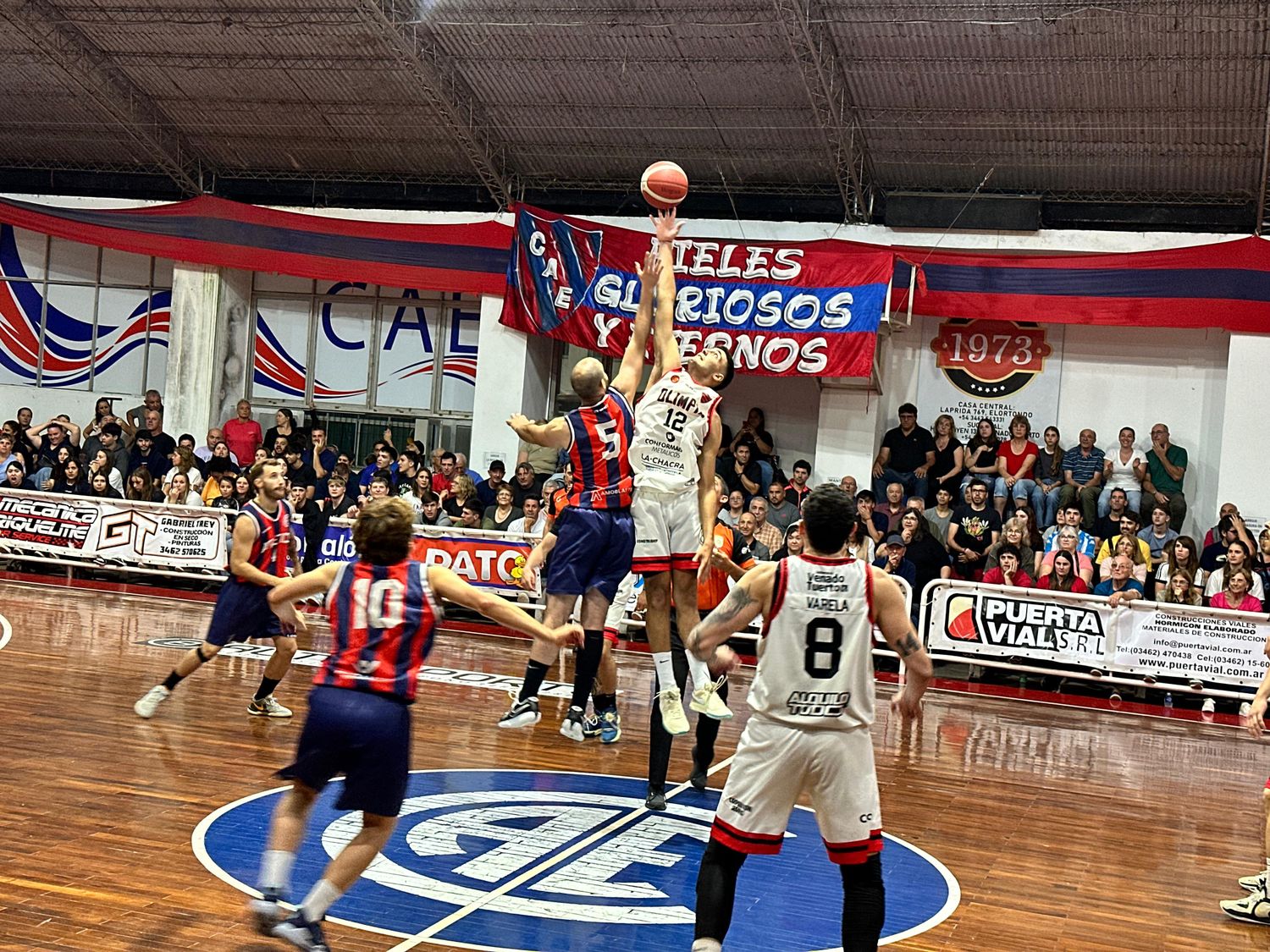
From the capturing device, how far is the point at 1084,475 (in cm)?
1602

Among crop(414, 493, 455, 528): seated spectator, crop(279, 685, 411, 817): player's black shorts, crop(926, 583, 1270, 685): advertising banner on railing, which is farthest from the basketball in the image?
crop(414, 493, 455, 528): seated spectator

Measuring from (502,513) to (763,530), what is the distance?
286 cm

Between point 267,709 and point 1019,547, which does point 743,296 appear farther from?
point 267,709

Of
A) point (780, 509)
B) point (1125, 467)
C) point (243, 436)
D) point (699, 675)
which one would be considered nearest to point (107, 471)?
point (243, 436)

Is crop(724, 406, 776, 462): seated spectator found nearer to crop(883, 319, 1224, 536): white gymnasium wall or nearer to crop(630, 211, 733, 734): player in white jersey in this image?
crop(883, 319, 1224, 536): white gymnasium wall

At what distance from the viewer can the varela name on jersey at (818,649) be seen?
430 cm

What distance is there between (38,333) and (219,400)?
416 cm

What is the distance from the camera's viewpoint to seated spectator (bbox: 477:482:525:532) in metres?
14.5

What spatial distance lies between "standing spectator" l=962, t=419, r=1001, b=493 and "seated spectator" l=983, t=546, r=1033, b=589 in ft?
8.19

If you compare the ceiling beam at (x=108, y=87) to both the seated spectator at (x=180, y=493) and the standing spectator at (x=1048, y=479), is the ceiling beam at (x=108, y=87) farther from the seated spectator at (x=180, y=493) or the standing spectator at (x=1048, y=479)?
the standing spectator at (x=1048, y=479)

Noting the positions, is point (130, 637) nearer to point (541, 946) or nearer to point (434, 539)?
point (434, 539)

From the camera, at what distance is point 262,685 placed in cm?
853

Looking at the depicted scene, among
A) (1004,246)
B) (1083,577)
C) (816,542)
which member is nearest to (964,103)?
(1004,246)

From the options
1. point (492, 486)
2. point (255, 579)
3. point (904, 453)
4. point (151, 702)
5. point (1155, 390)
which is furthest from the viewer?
point (1155, 390)
